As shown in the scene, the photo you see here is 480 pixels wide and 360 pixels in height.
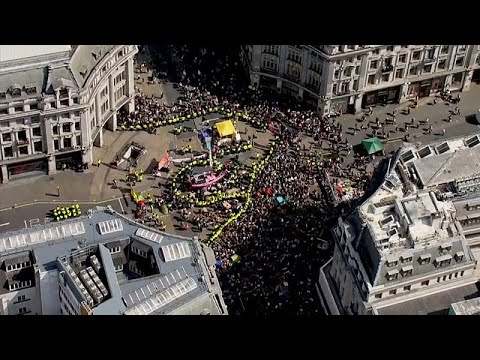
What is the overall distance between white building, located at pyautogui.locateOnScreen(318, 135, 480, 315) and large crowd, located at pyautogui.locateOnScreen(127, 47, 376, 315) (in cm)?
1249

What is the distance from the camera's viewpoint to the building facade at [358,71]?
147000mm

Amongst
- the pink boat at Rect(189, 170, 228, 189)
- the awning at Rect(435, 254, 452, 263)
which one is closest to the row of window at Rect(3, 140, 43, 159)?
the pink boat at Rect(189, 170, 228, 189)

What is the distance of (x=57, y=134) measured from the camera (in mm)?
135500

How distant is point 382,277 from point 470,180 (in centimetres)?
1824

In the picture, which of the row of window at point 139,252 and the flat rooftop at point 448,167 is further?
the flat rooftop at point 448,167

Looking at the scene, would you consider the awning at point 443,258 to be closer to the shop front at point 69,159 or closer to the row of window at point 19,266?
the row of window at point 19,266

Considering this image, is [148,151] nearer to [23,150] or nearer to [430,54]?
[23,150]

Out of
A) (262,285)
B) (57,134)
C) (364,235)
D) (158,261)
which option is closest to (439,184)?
(364,235)

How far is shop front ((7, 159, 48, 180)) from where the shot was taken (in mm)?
137125

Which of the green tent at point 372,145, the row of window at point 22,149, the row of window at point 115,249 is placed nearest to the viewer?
the row of window at point 115,249

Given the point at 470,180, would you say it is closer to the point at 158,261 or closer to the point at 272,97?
the point at 158,261

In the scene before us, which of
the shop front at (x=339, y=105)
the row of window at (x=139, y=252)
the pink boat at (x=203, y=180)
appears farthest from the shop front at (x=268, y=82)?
the row of window at (x=139, y=252)

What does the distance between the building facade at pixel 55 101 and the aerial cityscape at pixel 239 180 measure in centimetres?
23

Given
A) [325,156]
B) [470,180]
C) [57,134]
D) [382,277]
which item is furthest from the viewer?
[325,156]
